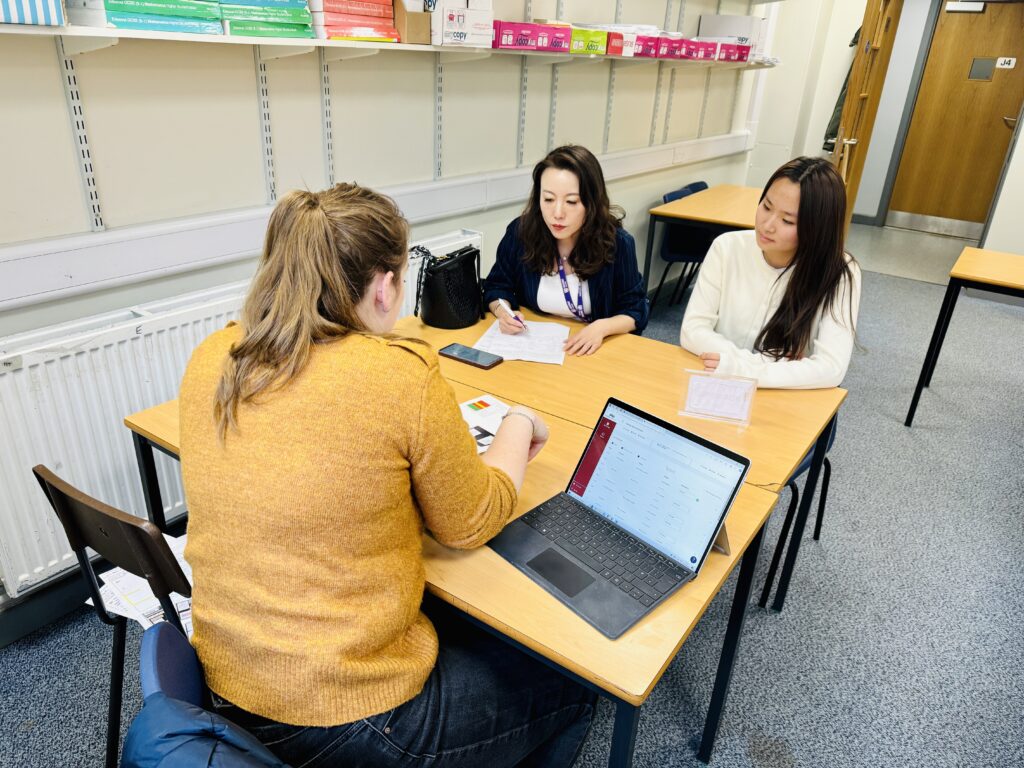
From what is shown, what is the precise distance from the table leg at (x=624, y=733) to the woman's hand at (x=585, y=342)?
1.14 metres

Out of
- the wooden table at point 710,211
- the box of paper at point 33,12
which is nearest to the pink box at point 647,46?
the wooden table at point 710,211

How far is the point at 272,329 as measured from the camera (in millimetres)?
956

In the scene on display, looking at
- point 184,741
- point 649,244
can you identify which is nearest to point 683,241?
point 649,244

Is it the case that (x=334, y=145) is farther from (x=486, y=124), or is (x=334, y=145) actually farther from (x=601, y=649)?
(x=601, y=649)

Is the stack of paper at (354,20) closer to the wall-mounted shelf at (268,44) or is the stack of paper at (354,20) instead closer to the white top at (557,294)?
the wall-mounted shelf at (268,44)

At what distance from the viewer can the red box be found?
3.04 metres

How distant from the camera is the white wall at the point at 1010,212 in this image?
491cm

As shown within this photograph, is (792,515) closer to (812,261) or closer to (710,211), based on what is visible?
(812,261)

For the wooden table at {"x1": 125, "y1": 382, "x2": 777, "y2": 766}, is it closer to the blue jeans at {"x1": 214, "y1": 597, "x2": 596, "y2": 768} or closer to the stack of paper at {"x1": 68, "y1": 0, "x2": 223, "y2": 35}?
the blue jeans at {"x1": 214, "y1": 597, "x2": 596, "y2": 768}

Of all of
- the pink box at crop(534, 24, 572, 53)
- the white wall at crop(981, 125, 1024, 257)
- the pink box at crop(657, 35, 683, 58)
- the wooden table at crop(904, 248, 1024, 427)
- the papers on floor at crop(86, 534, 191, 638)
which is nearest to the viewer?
the papers on floor at crop(86, 534, 191, 638)

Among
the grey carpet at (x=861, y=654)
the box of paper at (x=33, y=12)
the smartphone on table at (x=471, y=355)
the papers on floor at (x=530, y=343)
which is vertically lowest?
the grey carpet at (x=861, y=654)

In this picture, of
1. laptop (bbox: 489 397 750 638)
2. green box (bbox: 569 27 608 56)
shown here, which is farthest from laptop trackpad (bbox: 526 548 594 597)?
green box (bbox: 569 27 608 56)

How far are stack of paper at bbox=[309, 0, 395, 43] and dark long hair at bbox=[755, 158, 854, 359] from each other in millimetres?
1279

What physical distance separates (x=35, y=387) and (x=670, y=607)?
1.58 meters
